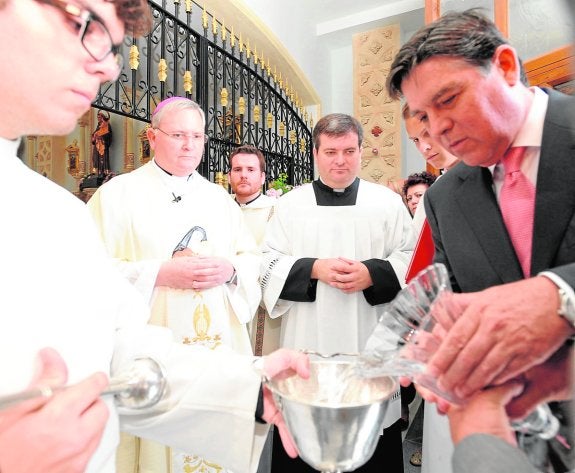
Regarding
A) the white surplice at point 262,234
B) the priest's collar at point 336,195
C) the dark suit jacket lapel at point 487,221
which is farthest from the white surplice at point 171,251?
the dark suit jacket lapel at point 487,221

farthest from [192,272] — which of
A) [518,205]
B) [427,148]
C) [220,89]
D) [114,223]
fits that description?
[220,89]

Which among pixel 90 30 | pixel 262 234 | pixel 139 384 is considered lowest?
pixel 139 384

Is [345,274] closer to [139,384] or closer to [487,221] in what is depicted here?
[487,221]

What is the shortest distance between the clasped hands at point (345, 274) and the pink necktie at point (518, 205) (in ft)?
3.63

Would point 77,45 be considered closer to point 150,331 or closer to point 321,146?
point 150,331

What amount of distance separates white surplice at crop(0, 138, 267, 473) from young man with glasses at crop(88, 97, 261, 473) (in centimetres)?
Answer: 93

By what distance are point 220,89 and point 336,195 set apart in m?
3.87

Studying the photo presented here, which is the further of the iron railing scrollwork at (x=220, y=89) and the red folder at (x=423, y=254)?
the iron railing scrollwork at (x=220, y=89)

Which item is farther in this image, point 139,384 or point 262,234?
point 262,234

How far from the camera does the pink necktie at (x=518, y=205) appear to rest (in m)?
1.00

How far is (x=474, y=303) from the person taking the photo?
2.43 ft

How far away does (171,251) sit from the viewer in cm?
211

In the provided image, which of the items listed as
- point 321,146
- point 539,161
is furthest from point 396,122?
point 539,161

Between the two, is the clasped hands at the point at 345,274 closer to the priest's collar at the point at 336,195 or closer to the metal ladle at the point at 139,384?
the priest's collar at the point at 336,195
